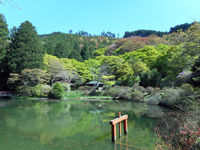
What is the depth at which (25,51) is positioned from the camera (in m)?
20.8

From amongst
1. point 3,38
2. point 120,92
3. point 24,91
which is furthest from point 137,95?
point 3,38

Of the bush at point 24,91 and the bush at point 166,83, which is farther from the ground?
the bush at point 166,83

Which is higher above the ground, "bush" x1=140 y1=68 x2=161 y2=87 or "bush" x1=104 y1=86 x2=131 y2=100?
"bush" x1=140 y1=68 x2=161 y2=87

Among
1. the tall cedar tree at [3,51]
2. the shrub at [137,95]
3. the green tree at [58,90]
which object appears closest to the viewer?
the shrub at [137,95]

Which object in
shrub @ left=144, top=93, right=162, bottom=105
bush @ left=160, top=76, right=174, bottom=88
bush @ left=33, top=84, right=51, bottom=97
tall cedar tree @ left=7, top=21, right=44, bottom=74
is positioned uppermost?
tall cedar tree @ left=7, top=21, right=44, bottom=74

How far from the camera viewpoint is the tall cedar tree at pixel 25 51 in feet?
67.2

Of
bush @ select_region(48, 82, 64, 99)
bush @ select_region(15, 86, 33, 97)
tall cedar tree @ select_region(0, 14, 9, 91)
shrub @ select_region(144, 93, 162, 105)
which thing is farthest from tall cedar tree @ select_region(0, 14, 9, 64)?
shrub @ select_region(144, 93, 162, 105)

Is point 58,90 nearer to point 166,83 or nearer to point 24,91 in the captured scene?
point 24,91

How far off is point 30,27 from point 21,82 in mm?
8566

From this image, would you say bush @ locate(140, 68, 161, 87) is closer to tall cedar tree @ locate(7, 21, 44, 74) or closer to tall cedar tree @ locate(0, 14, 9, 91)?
tall cedar tree @ locate(7, 21, 44, 74)

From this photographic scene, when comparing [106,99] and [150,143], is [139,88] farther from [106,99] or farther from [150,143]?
[150,143]

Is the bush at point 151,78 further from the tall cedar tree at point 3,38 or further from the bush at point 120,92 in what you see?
the tall cedar tree at point 3,38

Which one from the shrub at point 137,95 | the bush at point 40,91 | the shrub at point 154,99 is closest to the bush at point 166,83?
the shrub at point 137,95

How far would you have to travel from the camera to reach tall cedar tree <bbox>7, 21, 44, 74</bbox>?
20469mm
